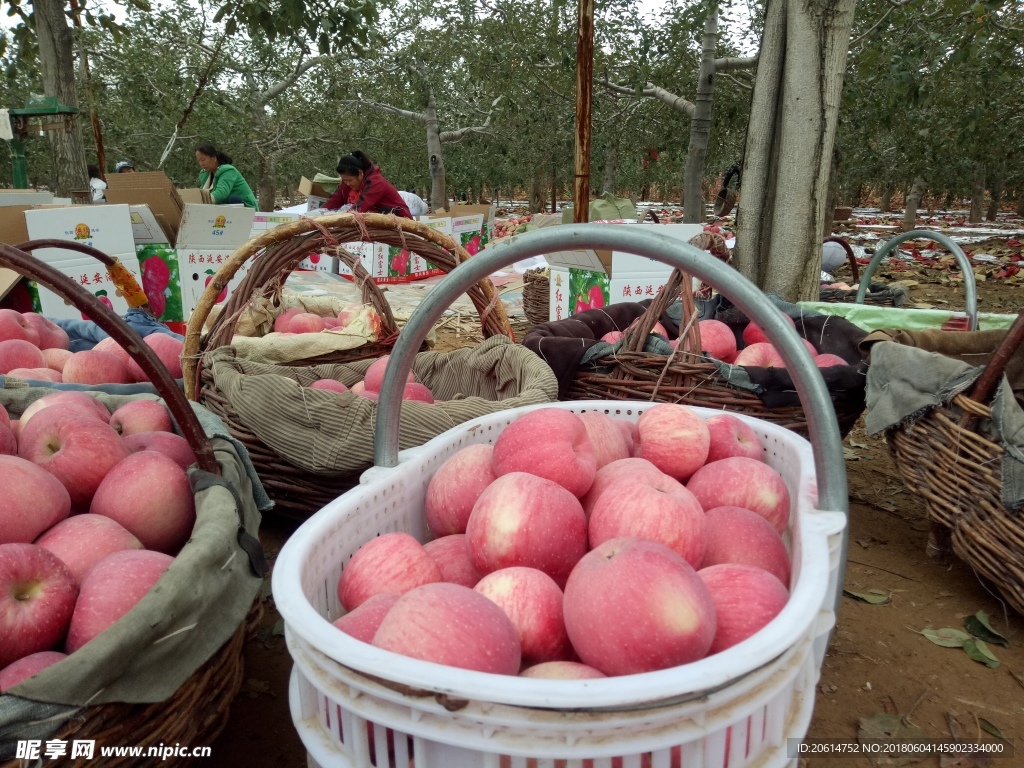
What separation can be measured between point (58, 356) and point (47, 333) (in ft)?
1.12

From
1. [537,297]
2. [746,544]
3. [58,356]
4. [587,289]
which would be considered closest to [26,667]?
[746,544]

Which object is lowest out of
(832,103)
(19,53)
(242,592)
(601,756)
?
(242,592)

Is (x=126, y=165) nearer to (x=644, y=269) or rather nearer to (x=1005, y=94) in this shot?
(x=644, y=269)

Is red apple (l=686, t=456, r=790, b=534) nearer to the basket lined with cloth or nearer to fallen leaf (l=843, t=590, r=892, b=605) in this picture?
the basket lined with cloth

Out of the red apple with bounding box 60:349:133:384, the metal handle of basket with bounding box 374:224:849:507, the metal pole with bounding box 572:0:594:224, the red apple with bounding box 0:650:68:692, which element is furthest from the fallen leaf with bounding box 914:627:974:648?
the red apple with bounding box 60:349:133:384

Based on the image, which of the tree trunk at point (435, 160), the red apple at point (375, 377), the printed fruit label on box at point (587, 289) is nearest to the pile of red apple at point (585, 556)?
the red apple at point (375, 377)

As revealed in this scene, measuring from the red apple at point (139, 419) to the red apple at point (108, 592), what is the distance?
0.75 meters

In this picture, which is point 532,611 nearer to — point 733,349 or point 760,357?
point 760,357

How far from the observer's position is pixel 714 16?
6.68 metres

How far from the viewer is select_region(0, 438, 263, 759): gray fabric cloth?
96 centimetres

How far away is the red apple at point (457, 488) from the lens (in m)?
1.47

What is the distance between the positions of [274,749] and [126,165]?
12328 mm

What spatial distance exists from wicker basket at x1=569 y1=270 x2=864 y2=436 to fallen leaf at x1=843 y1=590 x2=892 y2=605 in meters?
0.60

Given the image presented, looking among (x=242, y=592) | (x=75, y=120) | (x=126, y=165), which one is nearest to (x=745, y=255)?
(x=242, y=592)
